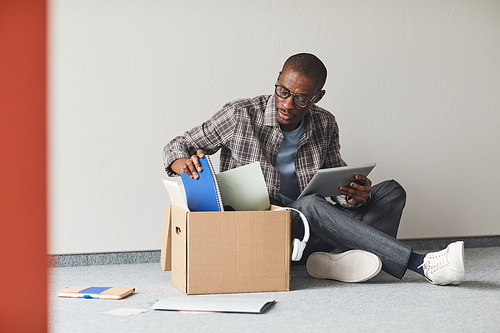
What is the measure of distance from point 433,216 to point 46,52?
2406 millimetres

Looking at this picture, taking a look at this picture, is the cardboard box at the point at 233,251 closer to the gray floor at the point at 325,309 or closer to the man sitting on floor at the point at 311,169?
the gray floor at the point at 325,309

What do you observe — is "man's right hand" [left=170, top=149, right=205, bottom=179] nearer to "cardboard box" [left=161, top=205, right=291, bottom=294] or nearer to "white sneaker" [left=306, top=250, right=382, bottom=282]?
"cardboard box" [left=161, top=205, right=291, bottom=294]

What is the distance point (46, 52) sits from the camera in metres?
0.31

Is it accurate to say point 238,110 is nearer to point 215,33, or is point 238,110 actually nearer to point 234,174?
point 234,174

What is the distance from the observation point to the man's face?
1.57m

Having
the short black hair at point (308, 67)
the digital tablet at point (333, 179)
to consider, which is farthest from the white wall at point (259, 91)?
the digital tablet at point (333, 179)

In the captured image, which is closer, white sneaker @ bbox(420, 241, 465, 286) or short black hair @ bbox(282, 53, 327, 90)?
white sneaker @ bbox(420, 241, 465, 286)

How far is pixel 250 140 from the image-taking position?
1641 mm
